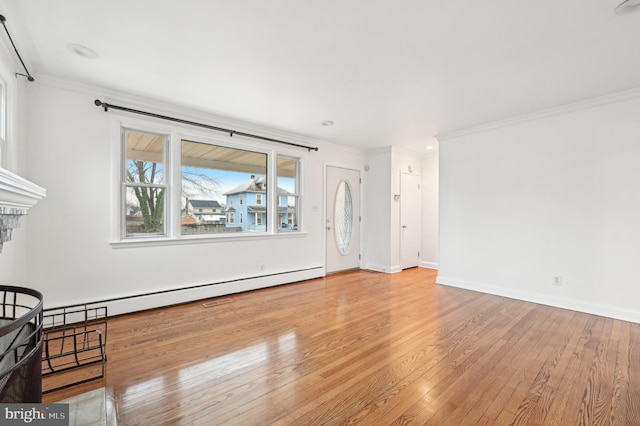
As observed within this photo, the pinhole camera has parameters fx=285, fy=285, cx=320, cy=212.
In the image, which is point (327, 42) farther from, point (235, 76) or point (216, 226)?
point (216, 226)

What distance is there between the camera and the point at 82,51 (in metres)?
2.41

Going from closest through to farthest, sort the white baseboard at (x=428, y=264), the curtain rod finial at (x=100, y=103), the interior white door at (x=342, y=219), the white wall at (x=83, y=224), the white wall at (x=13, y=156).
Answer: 1. the white wall at (x=13, y=156)
2. the white wall at (x=83, y=224)
3. the curtain rod finial at (x=100, y=103)
4. the interior white door at (x=342, y=219)
5. the white baseboard at (x=428, y=264)

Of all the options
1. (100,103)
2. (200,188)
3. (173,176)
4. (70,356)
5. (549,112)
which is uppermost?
(549,112)

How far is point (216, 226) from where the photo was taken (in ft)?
A: 13.5

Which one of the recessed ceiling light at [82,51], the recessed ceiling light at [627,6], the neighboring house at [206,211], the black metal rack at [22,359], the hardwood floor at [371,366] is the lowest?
the hardwood floor at [371,366]

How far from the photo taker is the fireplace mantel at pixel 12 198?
3.75 ft

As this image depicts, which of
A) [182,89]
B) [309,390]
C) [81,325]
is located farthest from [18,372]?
[182,89]

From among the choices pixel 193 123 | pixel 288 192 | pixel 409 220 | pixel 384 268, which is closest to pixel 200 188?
pixel 193 123

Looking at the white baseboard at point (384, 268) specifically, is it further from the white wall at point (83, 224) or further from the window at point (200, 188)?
the white wall at point (83, 224)

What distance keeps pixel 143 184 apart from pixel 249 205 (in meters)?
1.47

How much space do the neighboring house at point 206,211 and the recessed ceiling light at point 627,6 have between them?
429 centimetres

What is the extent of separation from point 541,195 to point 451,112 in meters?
1.63

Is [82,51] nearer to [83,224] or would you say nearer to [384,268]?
[83,224]

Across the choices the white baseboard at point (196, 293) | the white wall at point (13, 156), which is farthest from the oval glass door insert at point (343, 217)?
the white wall at point (13, 156)
